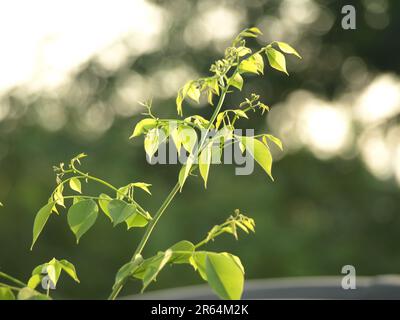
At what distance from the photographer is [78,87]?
30.9ft

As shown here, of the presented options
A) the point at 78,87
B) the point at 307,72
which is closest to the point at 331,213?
the point at 307,72

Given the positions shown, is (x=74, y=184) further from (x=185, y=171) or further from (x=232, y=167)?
(x=232, y=167)

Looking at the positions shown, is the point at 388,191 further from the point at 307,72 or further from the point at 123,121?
the point at 123,121

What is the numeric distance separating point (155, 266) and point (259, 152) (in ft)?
→ 0.68

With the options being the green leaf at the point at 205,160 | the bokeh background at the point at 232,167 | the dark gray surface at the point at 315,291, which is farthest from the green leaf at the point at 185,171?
the bokeh background at the point at 232,167

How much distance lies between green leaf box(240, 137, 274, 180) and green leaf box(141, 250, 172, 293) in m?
0.16

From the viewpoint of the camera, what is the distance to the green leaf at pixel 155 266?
77 cm

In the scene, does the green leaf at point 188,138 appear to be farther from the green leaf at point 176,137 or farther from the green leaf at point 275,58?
the green leaf at point 275,58

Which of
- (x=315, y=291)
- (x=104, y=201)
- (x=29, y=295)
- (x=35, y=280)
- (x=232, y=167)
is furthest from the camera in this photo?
(x=232, y=167)

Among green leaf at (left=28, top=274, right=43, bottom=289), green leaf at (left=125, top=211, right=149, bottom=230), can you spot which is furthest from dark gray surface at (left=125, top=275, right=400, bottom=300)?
green leaf at (left=28, top=274, right=43, bottom=289)

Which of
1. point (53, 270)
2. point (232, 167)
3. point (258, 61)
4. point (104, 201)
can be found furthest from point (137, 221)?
point (232, 167)

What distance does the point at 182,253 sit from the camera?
0.84 m

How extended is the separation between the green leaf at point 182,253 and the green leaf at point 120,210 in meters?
0.06

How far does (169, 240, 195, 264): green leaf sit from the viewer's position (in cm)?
84
